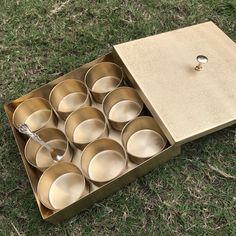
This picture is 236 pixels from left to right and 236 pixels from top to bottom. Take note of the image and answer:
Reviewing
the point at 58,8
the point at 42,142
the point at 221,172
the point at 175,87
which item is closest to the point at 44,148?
the point at 42,142

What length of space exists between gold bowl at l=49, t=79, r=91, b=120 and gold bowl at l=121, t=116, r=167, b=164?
18 centimetres

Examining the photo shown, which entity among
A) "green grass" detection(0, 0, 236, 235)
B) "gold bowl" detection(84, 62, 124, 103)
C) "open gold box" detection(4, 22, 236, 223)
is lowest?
"green grass" detection(0, 0, 236, 235)

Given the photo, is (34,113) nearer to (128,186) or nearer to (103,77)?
(103,77)

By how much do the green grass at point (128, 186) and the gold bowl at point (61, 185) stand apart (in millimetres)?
76

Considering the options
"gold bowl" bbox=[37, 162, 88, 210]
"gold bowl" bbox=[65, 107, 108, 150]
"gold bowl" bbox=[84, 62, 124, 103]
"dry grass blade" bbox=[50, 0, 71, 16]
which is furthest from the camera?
"dry grass blade" bbox=[50, 0, 71, 16]

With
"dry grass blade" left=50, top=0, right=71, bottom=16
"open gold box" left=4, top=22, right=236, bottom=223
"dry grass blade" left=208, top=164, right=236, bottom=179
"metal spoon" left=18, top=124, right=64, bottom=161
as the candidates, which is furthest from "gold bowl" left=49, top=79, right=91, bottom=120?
"dry grass blade" left=50, top=0, right=71, bottom=16

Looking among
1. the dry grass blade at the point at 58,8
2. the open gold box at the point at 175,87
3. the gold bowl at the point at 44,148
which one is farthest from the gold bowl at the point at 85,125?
the dry grass blade at the point at 58,8

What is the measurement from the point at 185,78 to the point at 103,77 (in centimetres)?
31

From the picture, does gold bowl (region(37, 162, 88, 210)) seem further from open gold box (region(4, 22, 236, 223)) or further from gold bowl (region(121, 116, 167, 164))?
gold bowl (region(121, 116, 167, 164))

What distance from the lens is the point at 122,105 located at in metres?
1.11

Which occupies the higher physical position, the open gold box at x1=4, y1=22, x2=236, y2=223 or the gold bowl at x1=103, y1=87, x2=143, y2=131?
the open gold box at x1=4, y1=22, x2=236, y2=223

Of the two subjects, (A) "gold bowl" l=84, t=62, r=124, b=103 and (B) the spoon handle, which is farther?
(A) "gold bowl" l=84, t=62, r=124, b=103

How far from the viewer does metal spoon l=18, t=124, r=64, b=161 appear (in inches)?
37.0

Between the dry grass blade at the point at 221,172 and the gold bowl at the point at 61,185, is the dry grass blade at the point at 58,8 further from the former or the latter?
the dry grass blade at the point at 221,172
